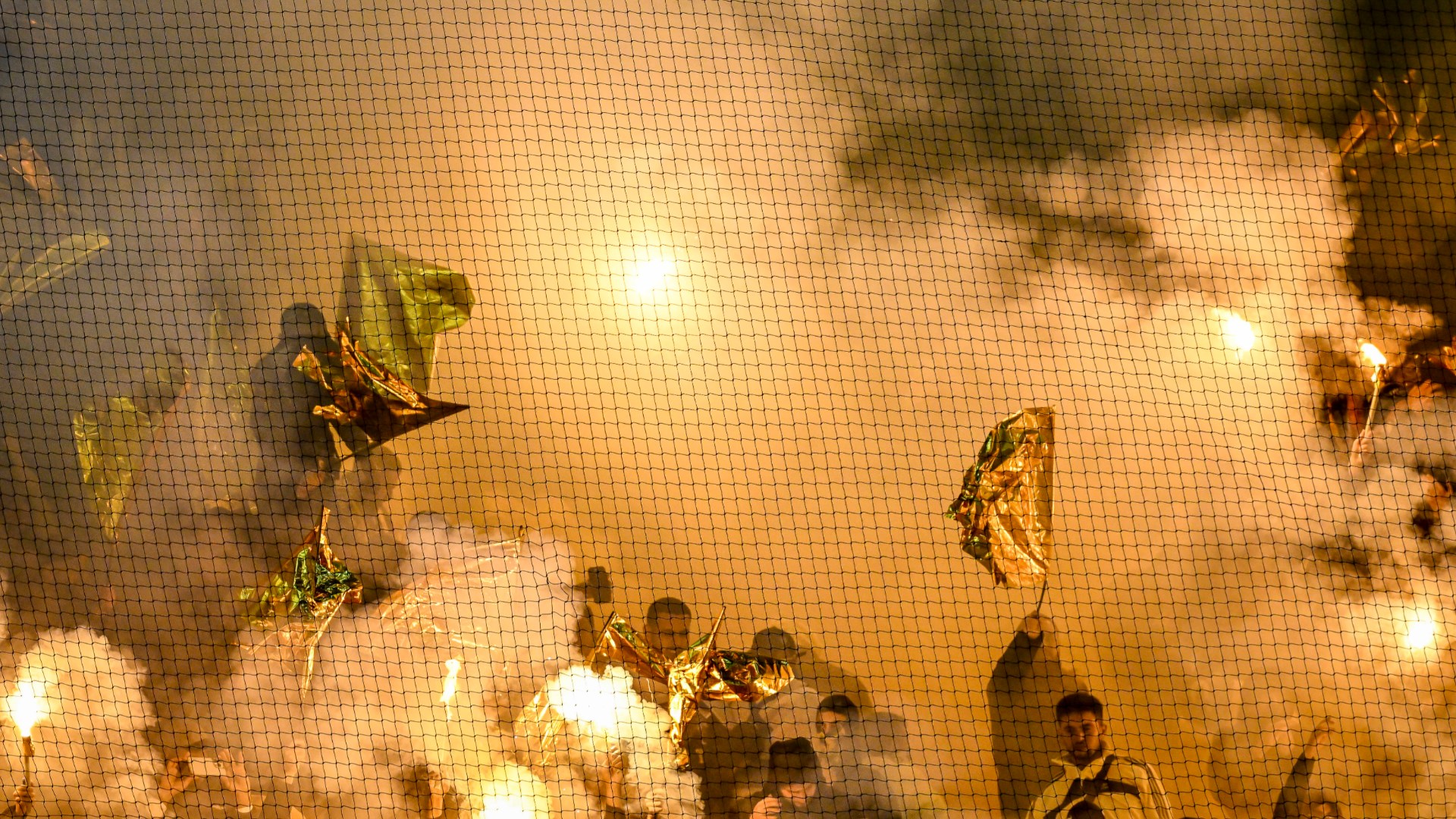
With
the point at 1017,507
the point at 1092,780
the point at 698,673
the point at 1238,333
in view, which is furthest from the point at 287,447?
the point at 1238,333

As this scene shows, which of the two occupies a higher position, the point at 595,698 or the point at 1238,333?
the point at 1238,333

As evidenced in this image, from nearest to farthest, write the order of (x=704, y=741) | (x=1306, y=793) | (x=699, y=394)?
(x=1306, y=793) < (x=704, y=741) < (x=699, y=394)

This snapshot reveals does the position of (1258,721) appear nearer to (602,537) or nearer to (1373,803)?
(1373,803)

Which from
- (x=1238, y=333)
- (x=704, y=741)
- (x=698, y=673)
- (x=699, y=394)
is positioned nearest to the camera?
(x=698, y=673)

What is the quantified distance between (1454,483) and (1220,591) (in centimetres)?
67

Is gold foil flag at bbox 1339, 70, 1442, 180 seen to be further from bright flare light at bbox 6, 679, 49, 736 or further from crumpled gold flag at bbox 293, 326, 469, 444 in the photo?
bright flare light at bbox 6, 679, 49, 736

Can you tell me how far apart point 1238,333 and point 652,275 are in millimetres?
1723

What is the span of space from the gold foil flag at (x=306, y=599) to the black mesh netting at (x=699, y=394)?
0.02 metres

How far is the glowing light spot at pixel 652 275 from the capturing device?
11.5 ft

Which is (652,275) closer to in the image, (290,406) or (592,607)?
(592,607)

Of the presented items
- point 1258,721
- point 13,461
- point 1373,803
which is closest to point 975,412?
point 1258,721

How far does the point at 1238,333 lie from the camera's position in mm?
3373

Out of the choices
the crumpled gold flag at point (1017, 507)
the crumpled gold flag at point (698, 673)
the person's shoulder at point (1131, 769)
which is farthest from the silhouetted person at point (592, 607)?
the person's shoulder at point (1131, 769)

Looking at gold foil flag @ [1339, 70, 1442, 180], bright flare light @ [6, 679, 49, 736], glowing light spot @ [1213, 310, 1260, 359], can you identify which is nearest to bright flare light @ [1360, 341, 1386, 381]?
glowing light spot @ [1213, 310, 1260, 359]
